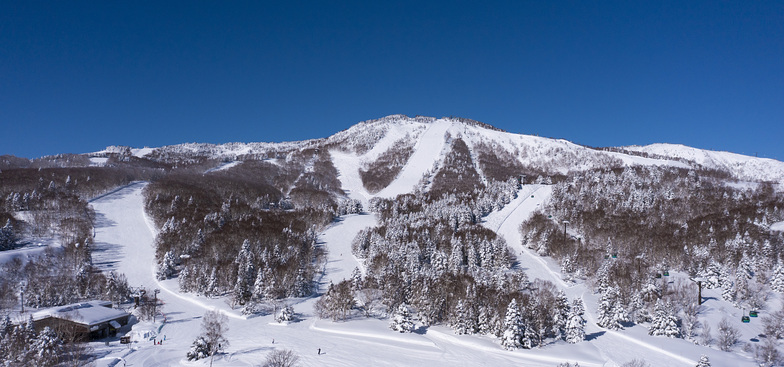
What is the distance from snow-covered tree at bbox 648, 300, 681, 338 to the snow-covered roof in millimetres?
74377

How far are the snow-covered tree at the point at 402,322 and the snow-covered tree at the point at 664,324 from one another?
109ft

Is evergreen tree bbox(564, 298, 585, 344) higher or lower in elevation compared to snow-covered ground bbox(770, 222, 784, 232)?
lower

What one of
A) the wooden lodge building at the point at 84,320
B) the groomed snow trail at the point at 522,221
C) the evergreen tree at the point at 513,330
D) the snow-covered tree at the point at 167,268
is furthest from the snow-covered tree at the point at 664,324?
the snow-covered tree at the point at 167,268

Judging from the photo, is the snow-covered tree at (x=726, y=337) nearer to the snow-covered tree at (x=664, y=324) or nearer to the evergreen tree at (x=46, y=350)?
the snow-covered tree at (x=664, y=324)

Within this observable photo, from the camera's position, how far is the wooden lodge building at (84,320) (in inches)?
2060

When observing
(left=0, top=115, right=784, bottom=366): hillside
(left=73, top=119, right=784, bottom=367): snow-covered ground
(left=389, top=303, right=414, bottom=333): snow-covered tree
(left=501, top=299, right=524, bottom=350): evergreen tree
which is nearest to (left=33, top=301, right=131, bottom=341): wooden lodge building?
(left=0, top=115, right=784, bottom=366): hillside

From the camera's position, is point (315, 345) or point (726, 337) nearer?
point (315, 345)

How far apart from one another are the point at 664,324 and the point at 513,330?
22.9m

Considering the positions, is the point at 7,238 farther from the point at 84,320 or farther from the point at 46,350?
the point at 46,350

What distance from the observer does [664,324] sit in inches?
2221

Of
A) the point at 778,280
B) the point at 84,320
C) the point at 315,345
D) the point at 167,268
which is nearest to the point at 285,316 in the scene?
the point at 315,345

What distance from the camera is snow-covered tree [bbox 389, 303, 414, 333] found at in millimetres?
57219

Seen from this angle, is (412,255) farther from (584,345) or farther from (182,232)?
(182,232)

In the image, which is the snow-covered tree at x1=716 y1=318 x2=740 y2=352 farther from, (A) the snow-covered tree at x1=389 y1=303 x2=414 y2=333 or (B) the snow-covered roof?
(B) the snow-covered roof
